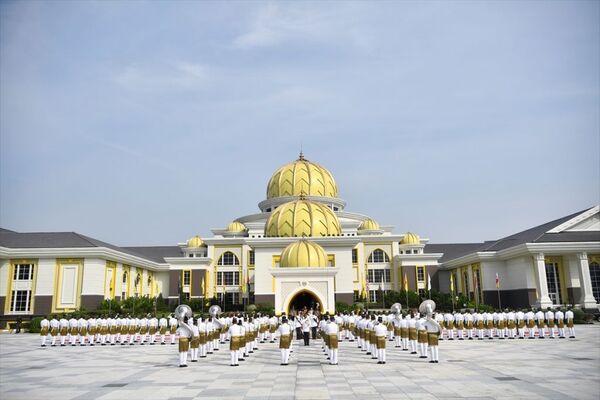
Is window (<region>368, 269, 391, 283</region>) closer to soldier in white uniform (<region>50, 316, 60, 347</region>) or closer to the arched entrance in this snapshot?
the arched entrance

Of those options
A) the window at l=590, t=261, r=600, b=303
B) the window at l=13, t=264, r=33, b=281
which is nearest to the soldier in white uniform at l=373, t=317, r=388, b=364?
the window at l=590, t=261, r=600, b=303

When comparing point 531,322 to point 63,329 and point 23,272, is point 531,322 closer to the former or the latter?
point 63,329

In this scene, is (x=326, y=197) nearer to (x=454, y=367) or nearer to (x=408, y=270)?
(x=408, y=270)

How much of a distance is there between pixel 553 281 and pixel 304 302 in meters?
18.8

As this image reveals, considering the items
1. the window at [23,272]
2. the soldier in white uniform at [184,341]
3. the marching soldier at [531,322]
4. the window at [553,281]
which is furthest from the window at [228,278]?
the soldier in white uniform at [184,341]

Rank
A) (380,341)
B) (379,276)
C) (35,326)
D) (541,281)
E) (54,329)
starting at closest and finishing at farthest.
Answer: (380,341) < (54,329) < (35,326) < (541,281) < (379,276)

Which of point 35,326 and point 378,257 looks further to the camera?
point 378,257

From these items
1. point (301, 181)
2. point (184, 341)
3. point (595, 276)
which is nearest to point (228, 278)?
point (301, 181)

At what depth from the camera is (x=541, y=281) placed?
3400 cm

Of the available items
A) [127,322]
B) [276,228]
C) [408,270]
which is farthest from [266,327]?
[408,270]

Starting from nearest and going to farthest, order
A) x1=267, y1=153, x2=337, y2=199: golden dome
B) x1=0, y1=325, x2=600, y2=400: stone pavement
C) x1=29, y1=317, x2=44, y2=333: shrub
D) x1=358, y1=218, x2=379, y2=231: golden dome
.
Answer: x1=0, y1=325, x2=600, y2=400: stone pavement < x1=29, y1=317, x2=44, y2=333: shrub < x1=267, y1=153, x2=337, y2=199: golden dome < x1=358, y1=218, x2=379, y2=231: golden dome

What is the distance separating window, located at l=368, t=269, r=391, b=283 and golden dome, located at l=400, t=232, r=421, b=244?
15.8 feet

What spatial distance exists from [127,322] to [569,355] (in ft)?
61.1

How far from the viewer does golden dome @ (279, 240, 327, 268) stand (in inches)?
1265
